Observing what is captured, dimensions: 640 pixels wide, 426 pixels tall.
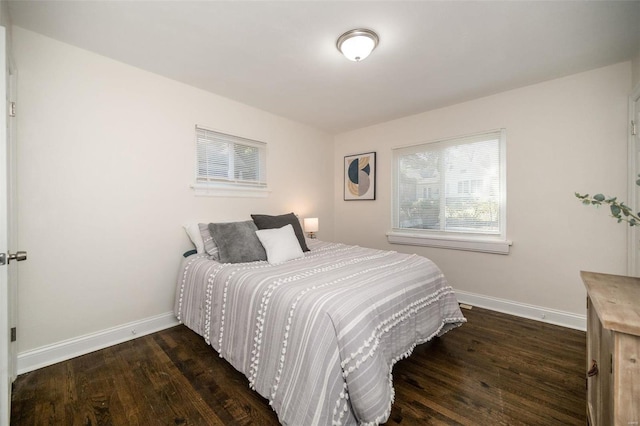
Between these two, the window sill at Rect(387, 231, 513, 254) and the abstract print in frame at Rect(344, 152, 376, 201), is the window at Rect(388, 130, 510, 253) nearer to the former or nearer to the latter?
the window sill at Rect(387, 231, 513, 254)

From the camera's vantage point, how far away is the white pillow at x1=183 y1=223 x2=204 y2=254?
8.68 ft

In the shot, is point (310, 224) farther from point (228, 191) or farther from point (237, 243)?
point (237, 243)

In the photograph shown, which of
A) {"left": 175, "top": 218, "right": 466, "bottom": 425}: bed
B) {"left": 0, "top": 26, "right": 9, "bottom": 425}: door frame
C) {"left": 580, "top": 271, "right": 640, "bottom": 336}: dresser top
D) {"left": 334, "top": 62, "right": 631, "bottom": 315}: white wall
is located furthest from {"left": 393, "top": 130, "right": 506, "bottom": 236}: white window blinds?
{"left": 0, "top": 26, "right": 9, "bottom": 425}: door frame

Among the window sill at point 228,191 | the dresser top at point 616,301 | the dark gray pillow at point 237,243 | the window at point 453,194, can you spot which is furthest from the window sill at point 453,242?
the dark gray pillow at point 237,243

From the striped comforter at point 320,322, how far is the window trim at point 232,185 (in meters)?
0.86

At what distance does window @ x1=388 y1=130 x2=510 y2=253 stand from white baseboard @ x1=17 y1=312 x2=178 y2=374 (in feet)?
9.78

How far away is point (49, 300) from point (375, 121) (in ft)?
13.0

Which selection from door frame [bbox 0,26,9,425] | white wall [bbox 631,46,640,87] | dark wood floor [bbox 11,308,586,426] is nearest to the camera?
door frame [bbox 0,26,9,425]

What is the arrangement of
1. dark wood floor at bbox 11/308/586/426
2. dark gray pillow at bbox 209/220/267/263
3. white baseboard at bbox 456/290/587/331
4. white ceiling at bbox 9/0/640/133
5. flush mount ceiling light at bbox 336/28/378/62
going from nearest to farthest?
dark wood floor at bbox 11/308/586/426
white ceiling at bbox 9/0/640/133
flush mount ceiling light at bbox 336/28/378/62
dark gray pillow at bbox 209/220/267/263
white baseboard at bbox 456/290/587/331

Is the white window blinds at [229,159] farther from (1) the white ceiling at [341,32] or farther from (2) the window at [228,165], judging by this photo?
(1) the white ceiling at [341,32]

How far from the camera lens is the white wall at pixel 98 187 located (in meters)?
1.92

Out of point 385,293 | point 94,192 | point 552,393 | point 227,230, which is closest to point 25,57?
point 94,192

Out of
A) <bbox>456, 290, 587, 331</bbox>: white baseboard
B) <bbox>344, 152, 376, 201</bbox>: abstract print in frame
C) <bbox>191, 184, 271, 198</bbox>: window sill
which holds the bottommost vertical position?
<bbox>456, 290, 587, 331</bbox>: white baseboard

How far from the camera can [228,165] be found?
10.3ft
